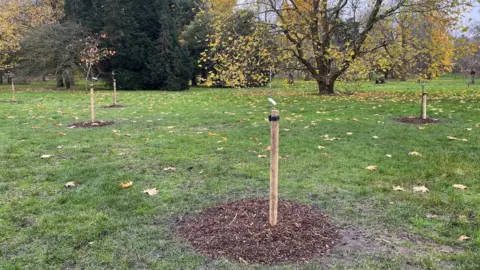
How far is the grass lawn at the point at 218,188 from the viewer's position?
2.92 m

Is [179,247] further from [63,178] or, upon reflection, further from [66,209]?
[63,178]

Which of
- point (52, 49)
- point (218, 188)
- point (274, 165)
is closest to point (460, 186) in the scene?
point (274, 165)

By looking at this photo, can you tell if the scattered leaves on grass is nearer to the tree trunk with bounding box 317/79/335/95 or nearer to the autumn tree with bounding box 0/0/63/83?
the tree trunk with bounding box 317/79/335/95

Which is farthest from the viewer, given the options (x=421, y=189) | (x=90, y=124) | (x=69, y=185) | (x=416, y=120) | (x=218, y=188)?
(x=90, y=124)

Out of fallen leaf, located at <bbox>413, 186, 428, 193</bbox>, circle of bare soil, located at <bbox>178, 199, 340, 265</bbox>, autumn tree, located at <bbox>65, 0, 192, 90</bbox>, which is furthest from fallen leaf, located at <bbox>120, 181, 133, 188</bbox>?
autumn tree, located at <bbox>65, 0, 192, 90</bbox>

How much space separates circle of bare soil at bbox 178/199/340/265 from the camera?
2.87 m

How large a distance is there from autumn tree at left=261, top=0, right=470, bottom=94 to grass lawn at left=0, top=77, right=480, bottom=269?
A: 5.36 m

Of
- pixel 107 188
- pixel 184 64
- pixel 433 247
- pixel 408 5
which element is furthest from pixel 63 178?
pixel 184 64

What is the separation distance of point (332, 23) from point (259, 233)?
14.1 metres

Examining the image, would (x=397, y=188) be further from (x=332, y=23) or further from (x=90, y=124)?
(x=332, y=23)

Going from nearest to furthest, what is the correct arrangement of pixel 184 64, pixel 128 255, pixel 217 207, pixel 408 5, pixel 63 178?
pixel 128 255 → pixel 217 207 → pixel 63 178 → pixel 408 5 → pixel 184 64

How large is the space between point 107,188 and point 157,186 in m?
0.57

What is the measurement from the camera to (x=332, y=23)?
51.4 ft

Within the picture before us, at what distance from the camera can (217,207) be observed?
12.4ft
